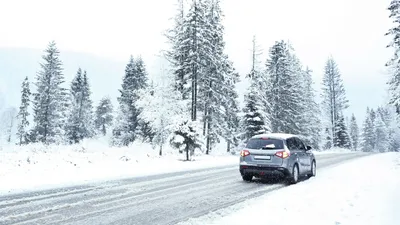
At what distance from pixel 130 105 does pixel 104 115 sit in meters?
30.8

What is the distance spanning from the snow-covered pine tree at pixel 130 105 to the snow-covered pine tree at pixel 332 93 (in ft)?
119

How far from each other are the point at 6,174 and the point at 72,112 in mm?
49871

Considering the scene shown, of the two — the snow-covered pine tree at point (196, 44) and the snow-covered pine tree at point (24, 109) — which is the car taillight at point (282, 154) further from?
the snow-covered pine tree at point (24, 109)

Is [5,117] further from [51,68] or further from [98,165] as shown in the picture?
[98,165]

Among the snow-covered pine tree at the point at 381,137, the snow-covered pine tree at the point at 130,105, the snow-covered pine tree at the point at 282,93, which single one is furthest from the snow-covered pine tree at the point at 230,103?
the snow-covered pine tree at the point at 381,137

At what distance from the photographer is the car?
12156 mm

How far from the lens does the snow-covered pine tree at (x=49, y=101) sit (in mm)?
44281

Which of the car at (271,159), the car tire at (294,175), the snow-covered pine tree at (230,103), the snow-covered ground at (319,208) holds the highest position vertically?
the snow-covered pine tree at (230,103)

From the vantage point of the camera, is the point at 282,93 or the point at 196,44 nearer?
the point at 196,44

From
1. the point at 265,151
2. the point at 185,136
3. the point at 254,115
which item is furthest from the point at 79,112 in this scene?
the point at 265,151

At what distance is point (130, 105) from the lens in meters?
51.1

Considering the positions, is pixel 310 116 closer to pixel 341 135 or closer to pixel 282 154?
pixel 341 135

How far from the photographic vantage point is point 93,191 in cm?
980

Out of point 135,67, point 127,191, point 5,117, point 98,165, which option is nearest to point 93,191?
point 127,191
